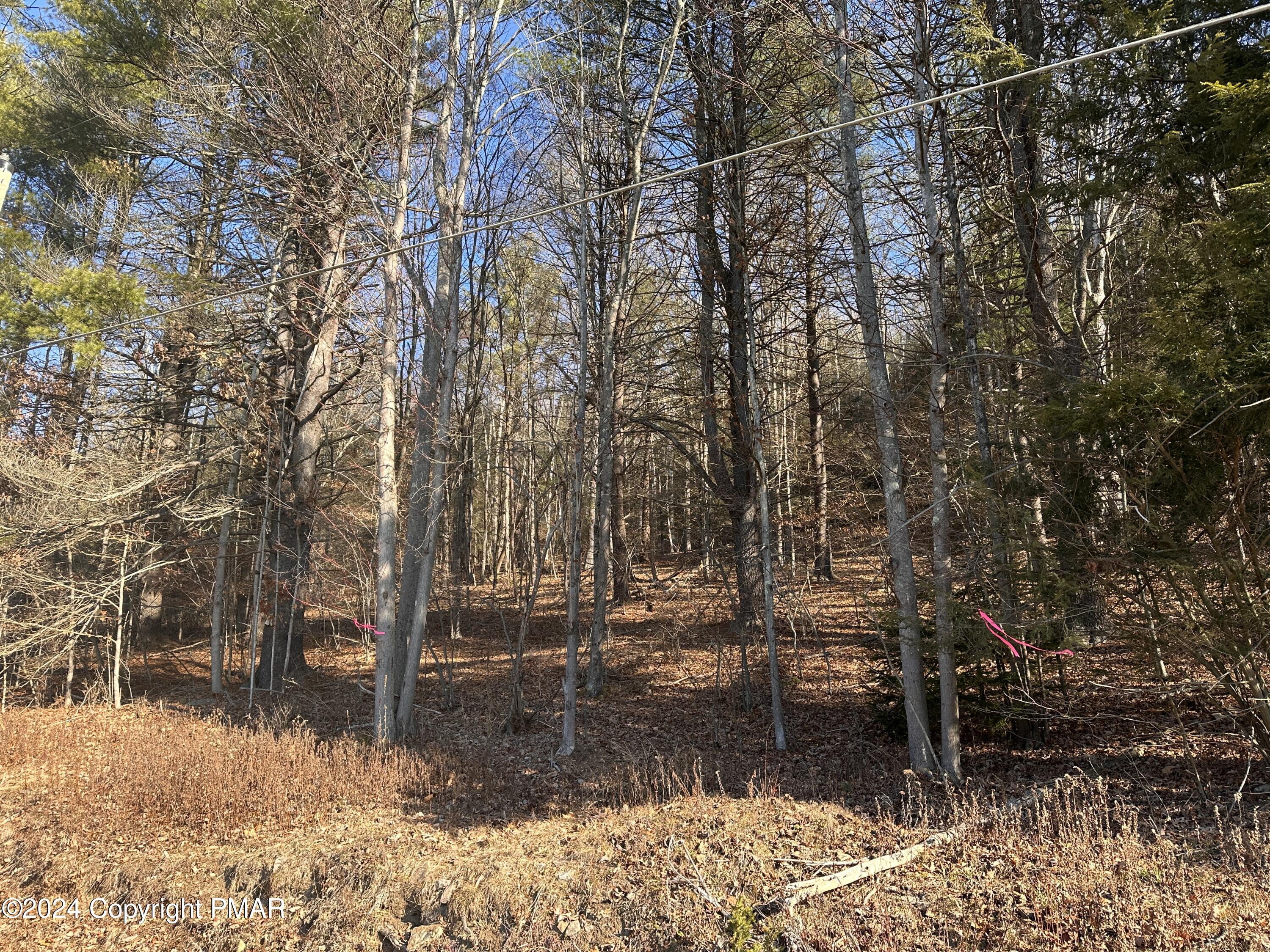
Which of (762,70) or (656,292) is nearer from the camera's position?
(762,70)

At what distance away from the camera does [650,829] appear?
574 centimetres

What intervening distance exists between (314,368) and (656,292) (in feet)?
19.1

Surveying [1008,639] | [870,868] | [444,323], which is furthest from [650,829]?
[444,323]

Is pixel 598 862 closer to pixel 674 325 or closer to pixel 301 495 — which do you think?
pixel 301 495

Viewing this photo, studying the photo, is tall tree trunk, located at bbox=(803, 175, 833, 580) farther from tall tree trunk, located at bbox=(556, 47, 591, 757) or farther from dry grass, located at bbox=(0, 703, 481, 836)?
dry grass, located at bbox=(0, 703, 481, 836)

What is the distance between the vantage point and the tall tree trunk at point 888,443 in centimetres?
670

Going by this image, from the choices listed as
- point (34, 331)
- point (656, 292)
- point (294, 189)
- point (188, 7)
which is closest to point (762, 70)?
point (656, 292)

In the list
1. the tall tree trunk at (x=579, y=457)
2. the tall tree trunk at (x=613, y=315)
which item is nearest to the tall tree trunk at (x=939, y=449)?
the tall tree trunk at (x=613, y=315)

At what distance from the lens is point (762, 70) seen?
382 inches

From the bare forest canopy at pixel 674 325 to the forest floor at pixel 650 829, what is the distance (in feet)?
1.69

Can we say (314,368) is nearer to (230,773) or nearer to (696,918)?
(230,773)

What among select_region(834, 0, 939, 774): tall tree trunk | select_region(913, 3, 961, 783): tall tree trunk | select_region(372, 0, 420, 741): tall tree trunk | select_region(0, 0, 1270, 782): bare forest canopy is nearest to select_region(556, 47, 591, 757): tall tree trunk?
select_region(0, 0, 1270, 782): bare forest canopy

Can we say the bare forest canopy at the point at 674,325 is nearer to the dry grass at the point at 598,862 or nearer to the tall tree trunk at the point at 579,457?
the tall tree trunk at the point at 579,457

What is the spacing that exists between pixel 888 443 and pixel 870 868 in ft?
12.6
